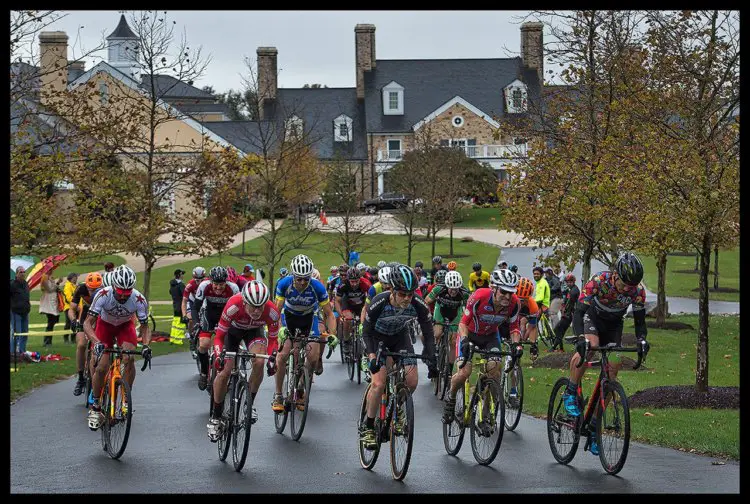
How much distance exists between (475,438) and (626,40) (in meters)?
13.9

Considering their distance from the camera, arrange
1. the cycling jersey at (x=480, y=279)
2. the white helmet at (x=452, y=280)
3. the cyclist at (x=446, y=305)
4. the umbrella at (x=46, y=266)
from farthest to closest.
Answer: the umbrella at (x=46, y=266) < the cycling jersey at (x=480, y=279) < the cyclist at (x=446, y=305) < the white helmet at (x=452, y=280)

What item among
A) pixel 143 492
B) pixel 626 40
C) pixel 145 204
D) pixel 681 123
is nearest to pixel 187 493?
pixel 143 492

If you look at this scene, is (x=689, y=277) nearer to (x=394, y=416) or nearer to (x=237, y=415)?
(x=237, y=415)

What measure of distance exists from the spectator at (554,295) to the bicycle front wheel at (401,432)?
18.2 m

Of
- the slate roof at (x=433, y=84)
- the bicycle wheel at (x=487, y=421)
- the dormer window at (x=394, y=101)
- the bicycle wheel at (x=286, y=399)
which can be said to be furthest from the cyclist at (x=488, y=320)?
the dormer window at (x=394, y=101)

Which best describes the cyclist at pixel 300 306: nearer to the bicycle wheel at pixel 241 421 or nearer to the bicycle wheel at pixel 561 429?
the bicycle wheel at pixel 241 421

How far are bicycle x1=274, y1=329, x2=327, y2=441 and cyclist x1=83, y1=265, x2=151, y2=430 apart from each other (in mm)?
1715

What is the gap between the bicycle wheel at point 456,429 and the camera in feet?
38.2

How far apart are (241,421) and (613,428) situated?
350cm

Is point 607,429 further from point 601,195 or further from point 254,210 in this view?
point 254,210

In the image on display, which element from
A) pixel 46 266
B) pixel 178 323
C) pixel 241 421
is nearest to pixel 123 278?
pixel 241 421

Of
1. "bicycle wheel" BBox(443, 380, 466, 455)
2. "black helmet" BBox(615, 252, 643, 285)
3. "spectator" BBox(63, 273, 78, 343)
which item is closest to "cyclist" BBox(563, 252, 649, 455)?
"black helmet" BBox(615, 252, 643, 285)

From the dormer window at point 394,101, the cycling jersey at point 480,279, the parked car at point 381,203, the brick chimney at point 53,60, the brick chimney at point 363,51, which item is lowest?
the parked car at point 381,203

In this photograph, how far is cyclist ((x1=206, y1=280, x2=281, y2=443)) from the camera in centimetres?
1159
